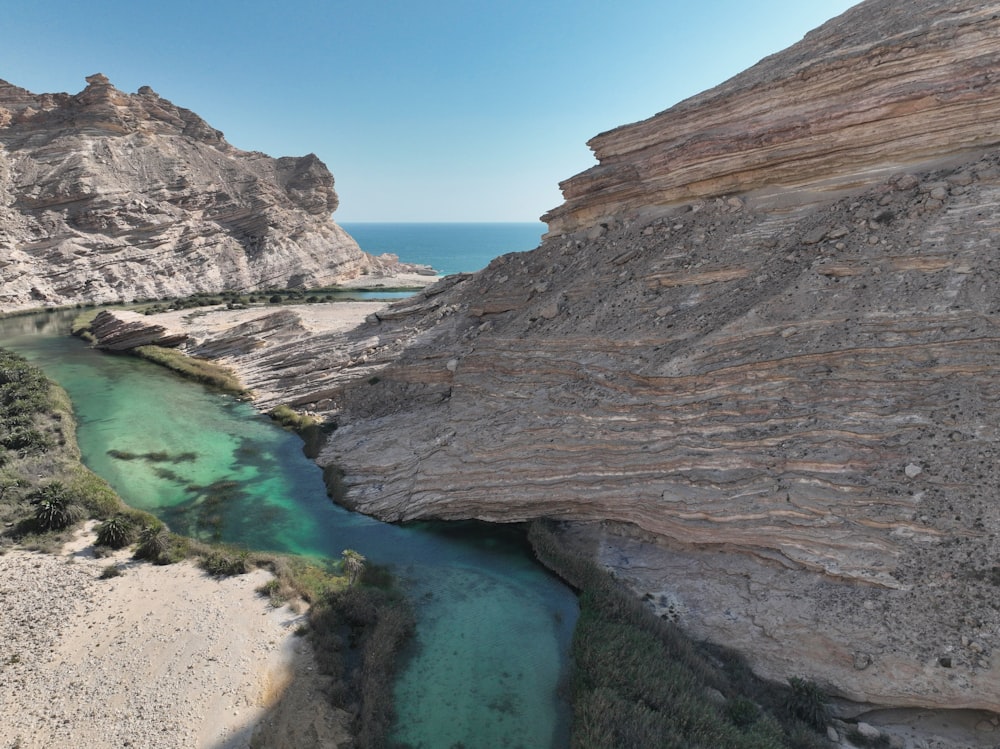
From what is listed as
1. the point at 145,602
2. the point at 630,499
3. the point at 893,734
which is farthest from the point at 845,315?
the point at 145,602

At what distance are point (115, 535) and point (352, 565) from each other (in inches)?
266

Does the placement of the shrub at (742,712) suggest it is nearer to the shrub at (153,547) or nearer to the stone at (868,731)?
the stone at (868,731)

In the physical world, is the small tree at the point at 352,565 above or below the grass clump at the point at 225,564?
below

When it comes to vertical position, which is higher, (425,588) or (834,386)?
(834,386)

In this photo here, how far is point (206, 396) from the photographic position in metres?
30.1

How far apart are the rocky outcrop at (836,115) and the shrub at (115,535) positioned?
20508mm

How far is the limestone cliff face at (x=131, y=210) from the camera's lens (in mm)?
55438

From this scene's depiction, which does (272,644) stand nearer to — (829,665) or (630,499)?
(630,499)

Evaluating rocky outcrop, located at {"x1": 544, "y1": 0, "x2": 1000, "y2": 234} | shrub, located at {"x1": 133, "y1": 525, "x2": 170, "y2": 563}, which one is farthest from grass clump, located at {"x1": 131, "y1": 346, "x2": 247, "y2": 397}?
rocky outcrop, located at {"x1": 544, "y1": 0, "x2": 1000, "y2": 234}

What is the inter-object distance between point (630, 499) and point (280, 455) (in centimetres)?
1513

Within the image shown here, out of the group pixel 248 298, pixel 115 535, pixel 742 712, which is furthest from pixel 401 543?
pixel 248 298

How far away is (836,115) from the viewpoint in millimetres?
15852

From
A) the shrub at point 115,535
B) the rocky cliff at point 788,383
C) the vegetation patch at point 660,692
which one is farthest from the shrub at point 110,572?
the vegetation patch at point 660,692

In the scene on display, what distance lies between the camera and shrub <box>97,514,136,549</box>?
15375 millimetres
